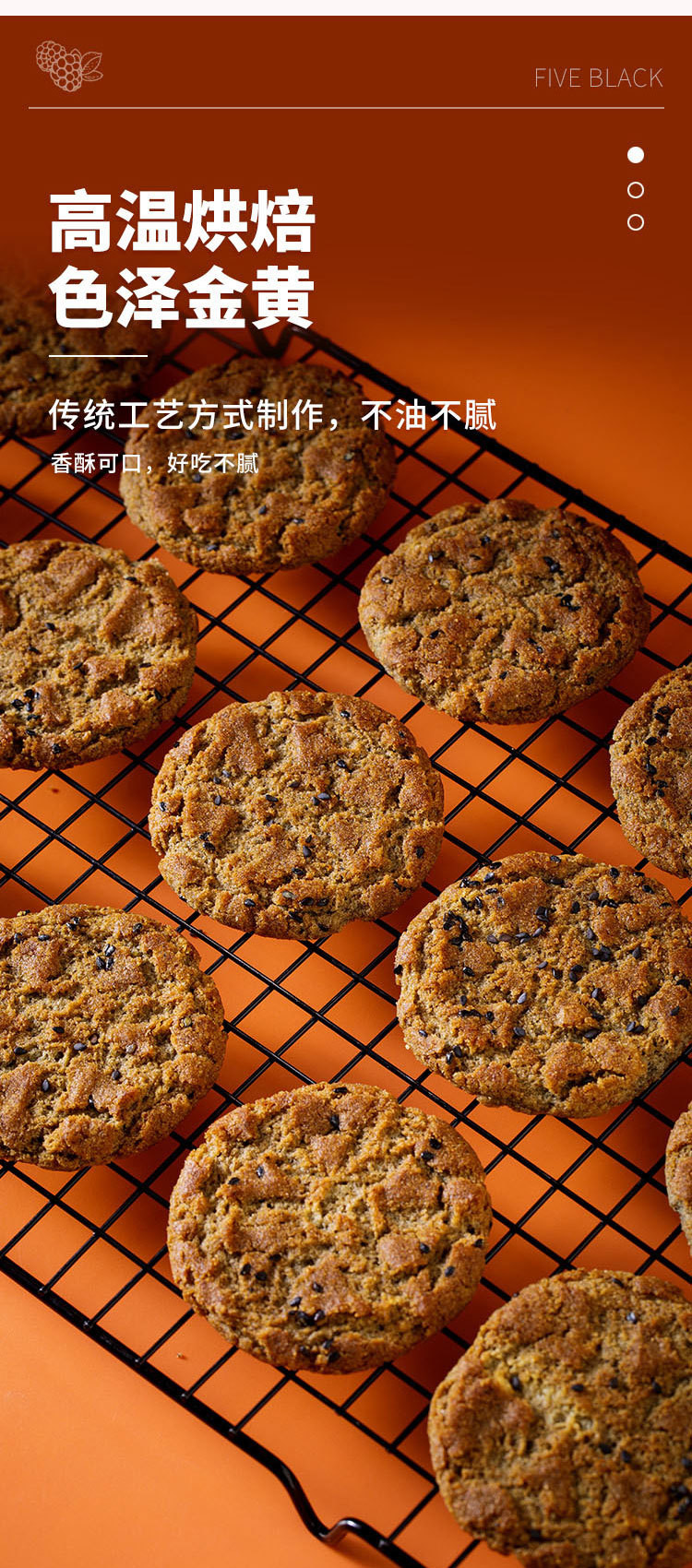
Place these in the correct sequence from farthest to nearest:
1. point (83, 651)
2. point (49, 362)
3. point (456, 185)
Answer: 1. point (456, 185)
2. point (49, 362)
3. point (83, 651)

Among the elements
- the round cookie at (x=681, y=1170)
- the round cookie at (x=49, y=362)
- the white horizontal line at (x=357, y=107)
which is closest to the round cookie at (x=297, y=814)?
the round cookie at (x=681, y=1170)

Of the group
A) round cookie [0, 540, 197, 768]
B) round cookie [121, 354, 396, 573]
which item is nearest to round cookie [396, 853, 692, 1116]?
round cookie [0, 540, 197, 768]

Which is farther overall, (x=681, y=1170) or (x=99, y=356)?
(x=99, y=356)

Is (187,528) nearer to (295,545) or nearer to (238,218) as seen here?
(295,545)

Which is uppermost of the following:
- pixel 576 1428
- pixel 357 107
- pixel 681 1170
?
pixel 357 107

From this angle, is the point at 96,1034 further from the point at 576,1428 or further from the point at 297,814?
the point at 576,1428

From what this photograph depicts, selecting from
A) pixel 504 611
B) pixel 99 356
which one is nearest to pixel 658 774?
pixel 504 611

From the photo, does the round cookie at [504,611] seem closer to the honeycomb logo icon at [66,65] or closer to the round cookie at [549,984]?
the round cookie at [549,984]
